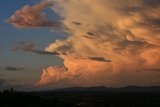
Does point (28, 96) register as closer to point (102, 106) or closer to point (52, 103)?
point (52, 103)

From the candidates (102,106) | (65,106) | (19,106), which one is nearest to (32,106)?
(19,106)

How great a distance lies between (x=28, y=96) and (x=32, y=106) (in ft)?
39.6

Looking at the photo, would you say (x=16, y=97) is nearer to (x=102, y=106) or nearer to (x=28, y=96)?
(x=28, y=96)

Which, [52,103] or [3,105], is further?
[52,103]

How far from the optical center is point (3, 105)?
130 metres

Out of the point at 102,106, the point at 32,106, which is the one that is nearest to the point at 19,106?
the point at 32,106

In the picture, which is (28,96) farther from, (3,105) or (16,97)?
(3,105)

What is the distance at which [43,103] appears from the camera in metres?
143

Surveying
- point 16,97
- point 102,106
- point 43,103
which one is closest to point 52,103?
point 43,103

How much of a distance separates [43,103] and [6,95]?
13.8 meters

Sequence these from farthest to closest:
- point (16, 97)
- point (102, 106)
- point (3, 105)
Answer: point (102, 106), point (16, 97), point (3, 105)

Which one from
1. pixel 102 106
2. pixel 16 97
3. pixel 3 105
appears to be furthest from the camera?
pixel 102 106

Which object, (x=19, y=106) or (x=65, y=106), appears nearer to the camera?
(x=19, y=106)

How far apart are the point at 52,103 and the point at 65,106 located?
5714 mm
